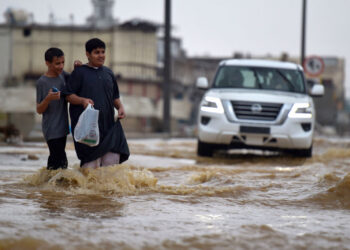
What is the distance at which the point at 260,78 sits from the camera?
12.7m

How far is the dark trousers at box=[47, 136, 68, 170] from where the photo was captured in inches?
261

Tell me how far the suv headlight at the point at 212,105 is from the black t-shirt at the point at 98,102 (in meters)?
5.29

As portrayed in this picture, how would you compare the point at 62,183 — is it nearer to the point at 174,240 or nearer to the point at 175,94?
the point at 174,240

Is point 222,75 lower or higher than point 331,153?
higher

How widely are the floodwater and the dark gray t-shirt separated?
398mm

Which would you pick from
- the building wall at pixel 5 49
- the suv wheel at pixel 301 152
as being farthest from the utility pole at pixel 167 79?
the building wall at pixel 5 49

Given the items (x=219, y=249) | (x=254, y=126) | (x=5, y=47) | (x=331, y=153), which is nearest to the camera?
(x=219, y=249)

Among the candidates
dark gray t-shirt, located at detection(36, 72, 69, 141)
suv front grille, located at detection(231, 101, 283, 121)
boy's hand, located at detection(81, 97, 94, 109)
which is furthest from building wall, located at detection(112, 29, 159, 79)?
boy's hand, located at detection(81, 97, 94, 109)

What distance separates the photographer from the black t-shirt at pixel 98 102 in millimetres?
6363

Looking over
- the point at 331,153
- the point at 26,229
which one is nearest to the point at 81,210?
the point at 26,229

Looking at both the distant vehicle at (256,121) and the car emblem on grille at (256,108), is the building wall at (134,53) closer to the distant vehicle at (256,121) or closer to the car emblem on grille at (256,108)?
the distant vehicle at (256,121)

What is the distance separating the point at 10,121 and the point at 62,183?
13382mm

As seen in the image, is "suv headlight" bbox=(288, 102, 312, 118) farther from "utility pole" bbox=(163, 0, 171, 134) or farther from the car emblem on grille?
"utility pole" bbox=(163, 0, 171, 134)

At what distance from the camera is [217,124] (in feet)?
37.9
